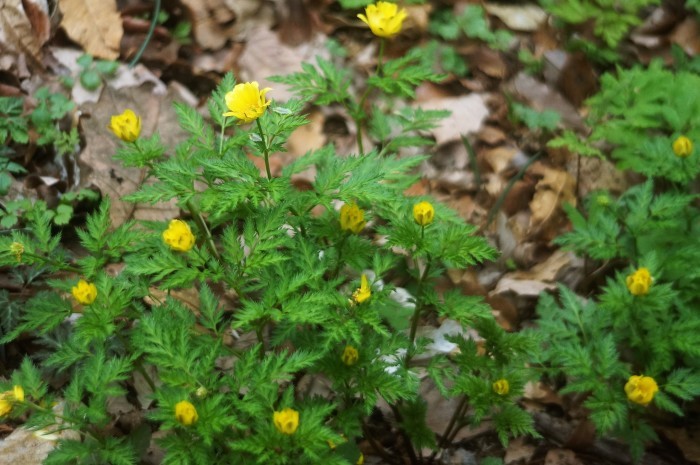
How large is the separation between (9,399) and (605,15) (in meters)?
3.16

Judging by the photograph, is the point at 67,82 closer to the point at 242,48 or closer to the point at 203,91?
the point at 203,91

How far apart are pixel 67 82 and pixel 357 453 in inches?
84.4

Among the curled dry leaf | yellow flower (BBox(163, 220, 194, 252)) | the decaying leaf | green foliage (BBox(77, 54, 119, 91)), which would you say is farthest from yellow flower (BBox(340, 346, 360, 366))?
the curled dry leaf

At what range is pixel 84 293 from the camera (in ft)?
5.06

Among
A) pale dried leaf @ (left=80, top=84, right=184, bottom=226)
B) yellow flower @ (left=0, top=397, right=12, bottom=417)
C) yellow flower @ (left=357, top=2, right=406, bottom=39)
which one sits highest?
yellow flower @ (left=357, top=2, right=406, bottom=39)

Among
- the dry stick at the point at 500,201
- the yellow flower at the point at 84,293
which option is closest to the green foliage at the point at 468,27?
the dry stick at the point at 500,201

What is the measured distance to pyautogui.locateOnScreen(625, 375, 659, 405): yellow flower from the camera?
175 centimetres

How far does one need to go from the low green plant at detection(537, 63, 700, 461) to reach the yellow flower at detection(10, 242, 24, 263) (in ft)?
5.04

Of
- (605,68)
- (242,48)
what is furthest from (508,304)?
(242,48)

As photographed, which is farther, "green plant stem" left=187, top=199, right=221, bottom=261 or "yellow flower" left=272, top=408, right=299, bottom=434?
"green plant stem" left=187, top=199, right=221, bottom=261

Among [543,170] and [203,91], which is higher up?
[203,91]

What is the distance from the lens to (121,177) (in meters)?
2.62

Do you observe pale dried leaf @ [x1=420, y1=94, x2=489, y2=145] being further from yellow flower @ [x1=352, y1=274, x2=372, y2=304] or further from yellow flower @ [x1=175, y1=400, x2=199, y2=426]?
yellow flower @ [x1=175, y1=400, x2=199, y2=426]

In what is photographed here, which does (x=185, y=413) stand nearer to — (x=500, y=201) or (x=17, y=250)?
(x=17, y=250)
